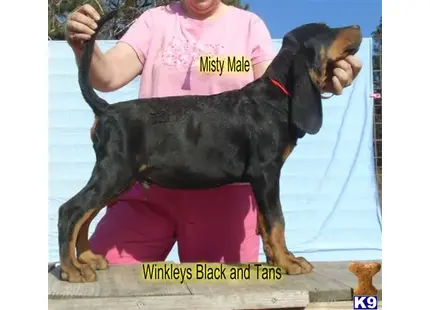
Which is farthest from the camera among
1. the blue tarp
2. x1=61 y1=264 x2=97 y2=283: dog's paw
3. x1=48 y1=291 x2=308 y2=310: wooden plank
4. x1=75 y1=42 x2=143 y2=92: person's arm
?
the blue tarp

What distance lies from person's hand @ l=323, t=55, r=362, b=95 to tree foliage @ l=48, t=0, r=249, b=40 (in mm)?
316

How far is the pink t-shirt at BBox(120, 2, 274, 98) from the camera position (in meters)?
1.54

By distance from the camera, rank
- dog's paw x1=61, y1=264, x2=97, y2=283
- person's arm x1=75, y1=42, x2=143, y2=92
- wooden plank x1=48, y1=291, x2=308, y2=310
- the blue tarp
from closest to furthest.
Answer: wooden plank x1=48, y1=291, x2=308, y2=310 → dog's paw x1=61, y1=264, x2=97, y2=283 → person's arm x1=75, y1=42, x2=143, y2=92 → the blue tarp

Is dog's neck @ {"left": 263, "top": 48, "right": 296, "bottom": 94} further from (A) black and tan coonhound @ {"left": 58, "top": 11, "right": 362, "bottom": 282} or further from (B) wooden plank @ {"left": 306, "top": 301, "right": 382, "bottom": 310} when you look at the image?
(B) wooden plank @ {"left": 306, "top": 301, "right": 382, "bottom": 310}

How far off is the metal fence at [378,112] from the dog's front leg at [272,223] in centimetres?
32

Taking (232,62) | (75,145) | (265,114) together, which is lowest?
(75,145)

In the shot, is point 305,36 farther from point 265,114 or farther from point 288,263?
point 288,263

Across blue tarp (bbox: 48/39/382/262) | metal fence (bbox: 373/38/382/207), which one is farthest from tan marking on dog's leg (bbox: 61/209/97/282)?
metal fence (bbox: 373/38/382/207)

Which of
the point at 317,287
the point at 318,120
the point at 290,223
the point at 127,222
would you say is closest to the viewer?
the point at 317,287

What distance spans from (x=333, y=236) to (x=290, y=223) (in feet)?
0.45

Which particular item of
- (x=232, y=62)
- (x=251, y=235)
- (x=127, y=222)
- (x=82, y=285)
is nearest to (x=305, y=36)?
(x=232, y=62)

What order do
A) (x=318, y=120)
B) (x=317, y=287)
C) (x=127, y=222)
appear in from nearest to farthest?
(x=317, y=287), (x=318, y=120), (x=127, y=222)

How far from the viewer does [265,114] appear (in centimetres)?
143

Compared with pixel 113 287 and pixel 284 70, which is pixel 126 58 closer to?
pixel 284 70
